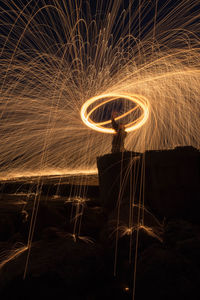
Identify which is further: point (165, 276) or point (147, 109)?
point (147, 109)

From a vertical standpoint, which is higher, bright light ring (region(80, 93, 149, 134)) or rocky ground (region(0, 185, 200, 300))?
bright light ring (region(80, 93, 149, 134))

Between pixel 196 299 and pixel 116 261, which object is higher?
pixel 196 299

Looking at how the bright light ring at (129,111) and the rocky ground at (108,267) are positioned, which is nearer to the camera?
the rocky ground at (108,267)

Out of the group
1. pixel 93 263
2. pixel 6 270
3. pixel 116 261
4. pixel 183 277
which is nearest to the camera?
pixel 183 277

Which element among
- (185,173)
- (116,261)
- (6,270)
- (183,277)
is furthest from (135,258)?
(185,173)

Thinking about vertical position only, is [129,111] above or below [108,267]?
above

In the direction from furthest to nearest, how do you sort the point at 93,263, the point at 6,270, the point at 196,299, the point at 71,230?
the point at 71,230, the point at 93,263, the point at 6,270, the point at 196,299

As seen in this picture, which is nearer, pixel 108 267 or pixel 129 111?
pixel 108 267

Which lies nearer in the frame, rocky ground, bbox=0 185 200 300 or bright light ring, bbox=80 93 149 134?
rocky ground, bbox=0 185 200 300

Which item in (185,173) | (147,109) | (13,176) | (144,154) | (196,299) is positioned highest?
(147,109)

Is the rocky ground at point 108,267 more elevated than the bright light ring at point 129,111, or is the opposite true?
the bright light ring at point 129,111

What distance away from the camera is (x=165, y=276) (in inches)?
79.7

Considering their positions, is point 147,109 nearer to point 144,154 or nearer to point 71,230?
point 144,154

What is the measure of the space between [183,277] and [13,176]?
1232 centimetres
